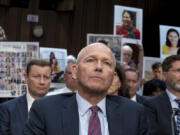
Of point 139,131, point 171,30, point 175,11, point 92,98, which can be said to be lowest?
point 139,131

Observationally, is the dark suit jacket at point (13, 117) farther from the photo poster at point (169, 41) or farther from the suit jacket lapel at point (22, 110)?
the photo poster at point (169, 41)

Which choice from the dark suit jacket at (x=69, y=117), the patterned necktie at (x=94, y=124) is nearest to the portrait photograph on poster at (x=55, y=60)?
the dark suit jacket at (x=69, y=117)

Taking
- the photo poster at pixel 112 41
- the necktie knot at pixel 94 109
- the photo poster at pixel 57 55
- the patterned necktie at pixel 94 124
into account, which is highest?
the photo poster at pixel 112 41

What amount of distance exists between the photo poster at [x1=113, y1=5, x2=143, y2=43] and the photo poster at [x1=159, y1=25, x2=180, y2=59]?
437 millimetres

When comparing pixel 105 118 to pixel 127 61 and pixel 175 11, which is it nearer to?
pixel 127 61

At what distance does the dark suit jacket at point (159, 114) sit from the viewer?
269 centimetres

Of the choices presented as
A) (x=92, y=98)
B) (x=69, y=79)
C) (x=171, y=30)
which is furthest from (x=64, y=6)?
(x=92, y=98)

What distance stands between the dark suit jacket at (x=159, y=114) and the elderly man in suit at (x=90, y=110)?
1.00 m

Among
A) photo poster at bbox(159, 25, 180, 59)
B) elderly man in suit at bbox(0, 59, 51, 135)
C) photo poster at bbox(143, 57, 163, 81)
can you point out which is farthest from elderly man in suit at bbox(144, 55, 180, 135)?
photo poster at bbox(159, 25, 180, 59)

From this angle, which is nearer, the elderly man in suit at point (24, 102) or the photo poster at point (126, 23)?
the elderly man in suit at point (24, 102)

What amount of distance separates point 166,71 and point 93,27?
3.83 meters

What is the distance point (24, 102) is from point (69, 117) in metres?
1.28

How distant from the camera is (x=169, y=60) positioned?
3.05 meters

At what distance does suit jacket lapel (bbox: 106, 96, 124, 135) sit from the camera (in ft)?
5.42
